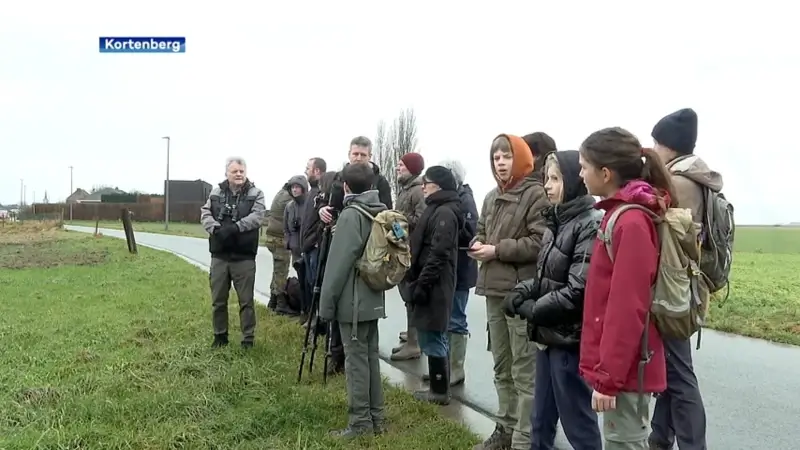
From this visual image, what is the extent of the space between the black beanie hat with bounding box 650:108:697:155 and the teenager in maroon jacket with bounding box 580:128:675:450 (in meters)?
1.39

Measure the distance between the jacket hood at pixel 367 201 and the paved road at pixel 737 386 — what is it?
1.98m

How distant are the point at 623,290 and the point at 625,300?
42 millimetres

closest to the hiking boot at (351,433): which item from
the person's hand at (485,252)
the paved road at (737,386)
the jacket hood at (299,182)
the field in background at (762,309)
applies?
the paved road at (737,386)

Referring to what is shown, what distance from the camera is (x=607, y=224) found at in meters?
2.93

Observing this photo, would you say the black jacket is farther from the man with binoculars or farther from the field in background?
the field in background

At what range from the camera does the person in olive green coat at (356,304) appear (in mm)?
4789

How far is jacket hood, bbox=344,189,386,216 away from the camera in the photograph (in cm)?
493

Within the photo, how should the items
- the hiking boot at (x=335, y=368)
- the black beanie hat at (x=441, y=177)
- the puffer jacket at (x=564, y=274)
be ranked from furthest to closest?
1. the hiking boot at (x=335, y=368)
2. the black beanie hat at (x=441, y=177)
3. the puffer jacket at (x=564, y=274)

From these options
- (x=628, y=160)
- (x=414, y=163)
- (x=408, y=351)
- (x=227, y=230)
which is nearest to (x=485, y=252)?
(x=628, y=160)

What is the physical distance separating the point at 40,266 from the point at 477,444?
51.4 ft

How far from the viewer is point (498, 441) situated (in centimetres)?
457

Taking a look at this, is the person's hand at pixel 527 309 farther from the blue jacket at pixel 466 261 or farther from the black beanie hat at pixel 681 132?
the blue jacket at pixel 466 261

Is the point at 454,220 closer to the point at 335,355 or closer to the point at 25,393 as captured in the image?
the point at 335,355

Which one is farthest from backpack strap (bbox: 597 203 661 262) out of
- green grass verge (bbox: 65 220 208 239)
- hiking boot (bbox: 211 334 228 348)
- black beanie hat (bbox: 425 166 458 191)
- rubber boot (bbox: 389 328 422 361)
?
green grass verge (bbox: 65 220 208 239)
